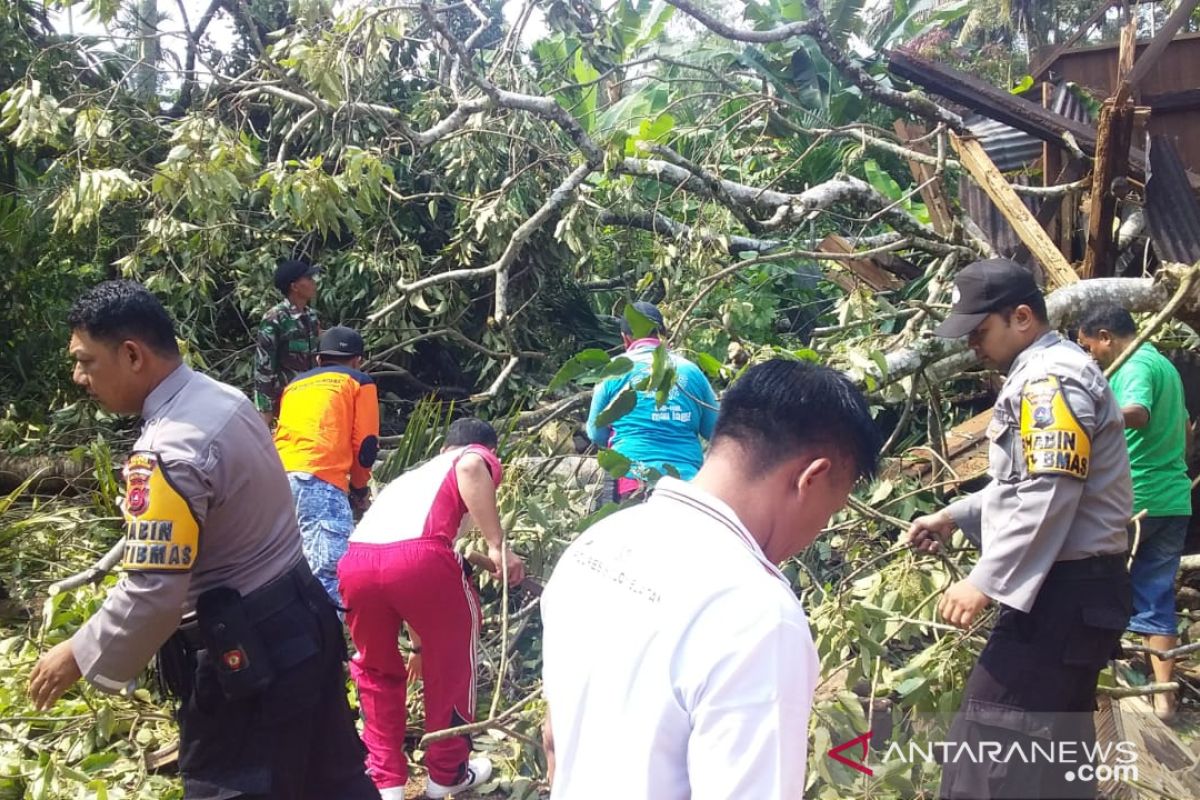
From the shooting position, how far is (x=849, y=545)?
438cm

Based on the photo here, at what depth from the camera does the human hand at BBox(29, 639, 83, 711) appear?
228 centimetres

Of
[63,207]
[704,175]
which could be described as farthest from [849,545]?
[63,207]

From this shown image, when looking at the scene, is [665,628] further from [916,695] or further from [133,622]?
[916,695]

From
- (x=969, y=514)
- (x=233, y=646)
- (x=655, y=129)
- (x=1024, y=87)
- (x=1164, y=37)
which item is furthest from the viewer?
(x=655, y=129)

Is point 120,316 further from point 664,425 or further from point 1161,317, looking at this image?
point 1161,317

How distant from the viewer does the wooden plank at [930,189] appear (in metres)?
5.92

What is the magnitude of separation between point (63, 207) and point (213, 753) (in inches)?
164

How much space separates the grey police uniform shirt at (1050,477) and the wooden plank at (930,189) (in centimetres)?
302

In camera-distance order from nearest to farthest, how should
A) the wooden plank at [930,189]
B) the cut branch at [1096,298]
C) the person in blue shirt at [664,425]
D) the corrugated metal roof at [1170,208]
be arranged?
the person in blue shirt at [664,425]
the cut branch at [1096,298]
the corrugated metal roof at [1170,208]
the wooden plank at [930,189]

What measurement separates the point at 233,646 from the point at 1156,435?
361 centimetres

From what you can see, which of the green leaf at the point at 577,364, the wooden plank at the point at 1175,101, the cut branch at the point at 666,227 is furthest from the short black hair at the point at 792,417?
the wooden plank at the point at 1175,101

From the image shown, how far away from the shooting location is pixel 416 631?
12.1ft

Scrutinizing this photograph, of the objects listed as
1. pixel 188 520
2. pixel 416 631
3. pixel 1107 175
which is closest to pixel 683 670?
pixel 188 520

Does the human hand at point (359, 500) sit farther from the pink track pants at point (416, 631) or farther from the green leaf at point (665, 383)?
the green leaf at point (665, 383)
